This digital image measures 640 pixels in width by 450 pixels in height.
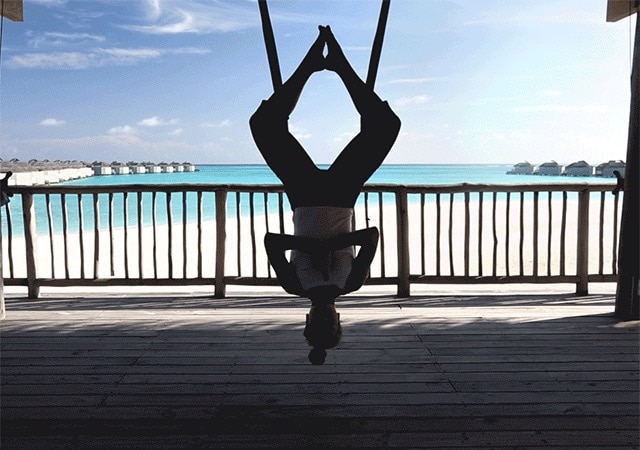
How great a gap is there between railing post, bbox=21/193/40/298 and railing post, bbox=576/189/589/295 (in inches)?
181

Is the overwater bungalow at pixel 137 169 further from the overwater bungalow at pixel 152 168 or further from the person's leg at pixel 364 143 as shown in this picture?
the person's leg at pixel 364 143

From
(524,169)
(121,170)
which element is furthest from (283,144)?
(121,170)

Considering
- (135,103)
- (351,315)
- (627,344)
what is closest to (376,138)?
(351,315)

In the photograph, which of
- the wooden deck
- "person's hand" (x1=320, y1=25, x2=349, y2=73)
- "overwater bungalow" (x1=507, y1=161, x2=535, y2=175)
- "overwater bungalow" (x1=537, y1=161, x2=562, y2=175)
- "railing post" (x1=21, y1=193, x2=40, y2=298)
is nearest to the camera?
the wooden deck

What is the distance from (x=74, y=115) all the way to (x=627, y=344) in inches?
2378

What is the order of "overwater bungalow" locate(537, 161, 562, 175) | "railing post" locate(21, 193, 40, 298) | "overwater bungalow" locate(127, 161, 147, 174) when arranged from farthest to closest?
"overwater bungalow" locate(127, 161, 147, 174)
"overwater bungalow" locate(537, 161, 562, 175)
"railing post" locate(21, 193, 40, 298)

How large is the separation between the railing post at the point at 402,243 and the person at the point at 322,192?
6.26 feet

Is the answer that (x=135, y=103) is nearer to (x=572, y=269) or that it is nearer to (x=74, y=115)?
(x=74, y=115)

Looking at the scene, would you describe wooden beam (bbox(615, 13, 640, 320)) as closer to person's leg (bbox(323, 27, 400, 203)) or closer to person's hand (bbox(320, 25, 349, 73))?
person's leg (bbox(323, 27, 400, 203))

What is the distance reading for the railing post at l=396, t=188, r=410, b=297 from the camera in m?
4.28

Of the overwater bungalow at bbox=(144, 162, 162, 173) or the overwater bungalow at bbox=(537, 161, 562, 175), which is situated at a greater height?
the overwater bungalow at bbox=(144, 162, 162, 173)

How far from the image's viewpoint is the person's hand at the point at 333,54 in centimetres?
255

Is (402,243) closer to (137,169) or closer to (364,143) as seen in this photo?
(364,143)

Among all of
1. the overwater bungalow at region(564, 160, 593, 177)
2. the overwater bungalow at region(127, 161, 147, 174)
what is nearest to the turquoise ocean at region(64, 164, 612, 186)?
the overwater bungalow at region(564, 160, 593, 177)
